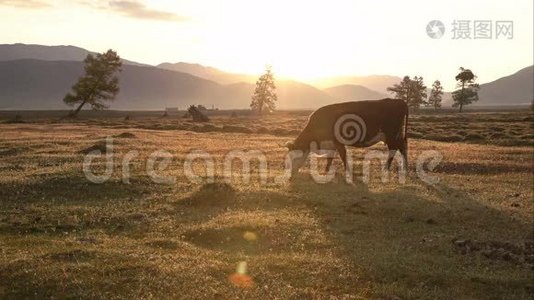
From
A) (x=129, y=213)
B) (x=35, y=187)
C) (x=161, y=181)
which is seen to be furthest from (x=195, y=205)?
(x=35, y=187)

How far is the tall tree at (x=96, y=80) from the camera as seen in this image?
92.2 m

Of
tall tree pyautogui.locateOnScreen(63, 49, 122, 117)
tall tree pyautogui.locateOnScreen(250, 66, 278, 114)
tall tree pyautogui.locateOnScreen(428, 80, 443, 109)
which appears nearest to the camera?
tall tree pyautogui.locateOnScreen(63, 49, 122, 117)

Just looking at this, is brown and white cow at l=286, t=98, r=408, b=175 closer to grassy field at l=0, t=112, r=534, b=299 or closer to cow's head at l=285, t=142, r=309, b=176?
cow's head at l=285, t=142, r=309, b=176

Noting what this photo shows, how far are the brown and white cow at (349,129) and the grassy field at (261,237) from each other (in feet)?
4.18

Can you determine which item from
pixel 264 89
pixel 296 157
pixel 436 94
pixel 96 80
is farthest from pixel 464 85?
pixel 296 157

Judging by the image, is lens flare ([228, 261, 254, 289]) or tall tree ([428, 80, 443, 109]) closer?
lens flare ([228, 261, 254, 289])

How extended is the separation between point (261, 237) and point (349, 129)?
455 inches

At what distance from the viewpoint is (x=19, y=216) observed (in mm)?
15062

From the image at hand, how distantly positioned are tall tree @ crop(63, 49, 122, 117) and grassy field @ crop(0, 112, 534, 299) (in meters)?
72.1

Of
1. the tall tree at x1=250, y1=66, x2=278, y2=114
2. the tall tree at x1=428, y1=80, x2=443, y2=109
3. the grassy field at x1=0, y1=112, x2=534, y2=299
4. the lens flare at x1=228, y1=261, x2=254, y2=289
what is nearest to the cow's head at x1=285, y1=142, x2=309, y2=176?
the grassy field at x1=0, y1=112, x2=534, y2=299

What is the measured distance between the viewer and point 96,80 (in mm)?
93000

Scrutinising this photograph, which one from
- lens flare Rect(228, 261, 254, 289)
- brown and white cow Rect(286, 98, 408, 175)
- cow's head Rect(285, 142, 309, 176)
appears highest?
brown and white cow Rect(286, 98, 408, 175)

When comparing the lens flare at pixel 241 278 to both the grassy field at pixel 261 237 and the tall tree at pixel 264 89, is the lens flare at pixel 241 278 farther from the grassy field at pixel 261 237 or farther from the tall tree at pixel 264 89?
the tall tree at pixel 264 89

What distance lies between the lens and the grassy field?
10.4 m
